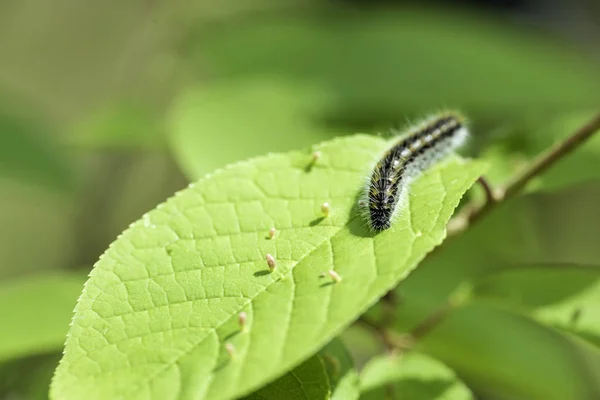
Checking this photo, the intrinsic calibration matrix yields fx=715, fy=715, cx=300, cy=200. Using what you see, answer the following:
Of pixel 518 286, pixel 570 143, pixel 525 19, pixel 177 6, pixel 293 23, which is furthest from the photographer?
pixel 525 19

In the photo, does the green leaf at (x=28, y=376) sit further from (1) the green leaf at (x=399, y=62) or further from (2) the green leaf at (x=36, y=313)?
(1) the green leaf at (x=399, y=62)

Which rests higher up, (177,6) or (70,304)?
(177,6)

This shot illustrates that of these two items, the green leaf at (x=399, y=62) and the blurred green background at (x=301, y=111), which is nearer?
the blurred green background at (x=301, y=111)

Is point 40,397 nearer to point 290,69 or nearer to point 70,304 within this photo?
point 70,304

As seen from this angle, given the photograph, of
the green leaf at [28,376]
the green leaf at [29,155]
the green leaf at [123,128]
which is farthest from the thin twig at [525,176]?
the green leaf at [29,155]

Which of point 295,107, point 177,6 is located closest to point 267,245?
point 295,107
